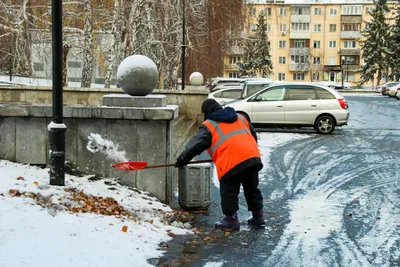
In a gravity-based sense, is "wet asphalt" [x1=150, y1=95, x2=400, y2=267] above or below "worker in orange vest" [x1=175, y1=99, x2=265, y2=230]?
below

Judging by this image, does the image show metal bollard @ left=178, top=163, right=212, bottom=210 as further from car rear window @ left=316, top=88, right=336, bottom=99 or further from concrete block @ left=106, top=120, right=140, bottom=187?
car rear window @ left=316, top=88, right=336, bottom=99

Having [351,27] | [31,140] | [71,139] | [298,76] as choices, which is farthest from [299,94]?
[351,27]

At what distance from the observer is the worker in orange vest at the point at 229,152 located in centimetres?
721

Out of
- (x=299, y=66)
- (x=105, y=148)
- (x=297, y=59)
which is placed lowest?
(x=105, y=148)

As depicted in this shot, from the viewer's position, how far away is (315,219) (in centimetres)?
809

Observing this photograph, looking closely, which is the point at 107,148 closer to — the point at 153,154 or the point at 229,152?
the point at 153,154

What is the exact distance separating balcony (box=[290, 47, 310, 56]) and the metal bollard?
93.6 metres

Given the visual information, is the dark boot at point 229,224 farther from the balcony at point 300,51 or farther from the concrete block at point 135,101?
the balcony at point 300,51

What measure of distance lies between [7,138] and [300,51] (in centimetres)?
9434

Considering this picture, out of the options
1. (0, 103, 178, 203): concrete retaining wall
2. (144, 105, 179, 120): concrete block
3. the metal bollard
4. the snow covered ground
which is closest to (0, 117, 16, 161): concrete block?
(0, 103, 178, 203): concrete retaining wall

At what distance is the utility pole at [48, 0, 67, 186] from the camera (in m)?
7.48

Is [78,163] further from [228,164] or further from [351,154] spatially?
[351,154]

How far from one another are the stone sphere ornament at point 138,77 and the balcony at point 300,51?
306ft

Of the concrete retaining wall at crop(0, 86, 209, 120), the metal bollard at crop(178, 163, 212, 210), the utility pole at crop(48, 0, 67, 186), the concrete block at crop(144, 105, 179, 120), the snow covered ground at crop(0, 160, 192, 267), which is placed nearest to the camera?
the snow covered ground at crop(0, 160, 192, 267)
